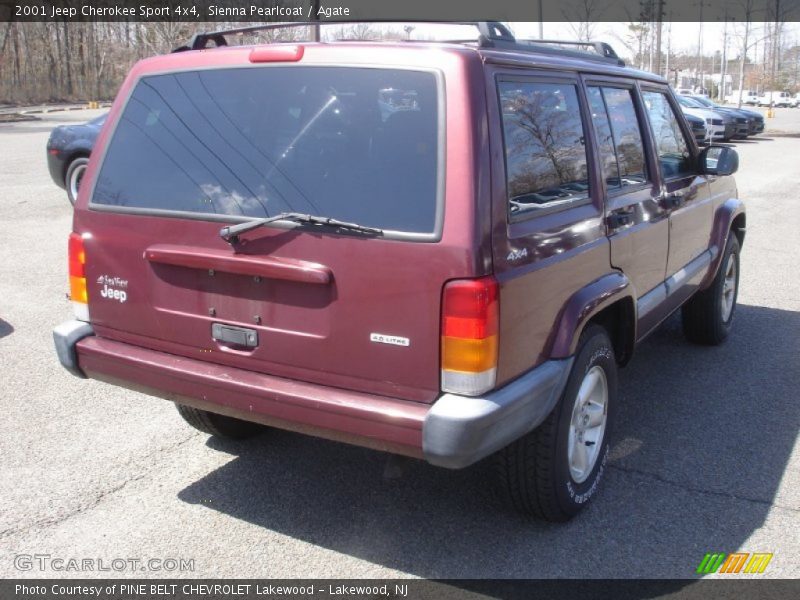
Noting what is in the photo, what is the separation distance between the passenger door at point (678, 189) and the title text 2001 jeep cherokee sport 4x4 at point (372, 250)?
0.94 metres

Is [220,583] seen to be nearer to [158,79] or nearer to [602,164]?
[158,79]

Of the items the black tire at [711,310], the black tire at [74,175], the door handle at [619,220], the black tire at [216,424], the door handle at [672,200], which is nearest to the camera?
the door handle at [619,220]

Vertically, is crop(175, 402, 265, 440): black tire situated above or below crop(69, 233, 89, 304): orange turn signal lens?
below

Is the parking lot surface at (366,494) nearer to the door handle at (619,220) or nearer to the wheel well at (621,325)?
the wheel well at (621,325)

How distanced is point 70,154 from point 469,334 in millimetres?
9965

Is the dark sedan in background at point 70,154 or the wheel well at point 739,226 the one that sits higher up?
the dark sedan in background at point 70,154

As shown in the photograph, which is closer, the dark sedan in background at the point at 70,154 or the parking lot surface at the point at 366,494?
the parking lot surface at the point at 366,494

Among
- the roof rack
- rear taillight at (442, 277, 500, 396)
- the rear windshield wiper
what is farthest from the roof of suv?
rear taillight at (442, 277, 500, 396)

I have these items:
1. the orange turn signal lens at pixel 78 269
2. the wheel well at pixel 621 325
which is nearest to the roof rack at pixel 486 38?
the orange turn signal lens at pixel 78 269

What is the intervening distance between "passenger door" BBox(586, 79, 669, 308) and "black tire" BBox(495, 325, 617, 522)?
1.94ft

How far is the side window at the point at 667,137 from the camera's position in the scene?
4699mm

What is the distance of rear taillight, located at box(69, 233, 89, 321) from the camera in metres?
3.54

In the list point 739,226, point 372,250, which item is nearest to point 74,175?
point 739,226

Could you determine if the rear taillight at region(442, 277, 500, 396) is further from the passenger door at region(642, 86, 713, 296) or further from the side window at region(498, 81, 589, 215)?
the passenger door at region(642, 86, 713, 296)
